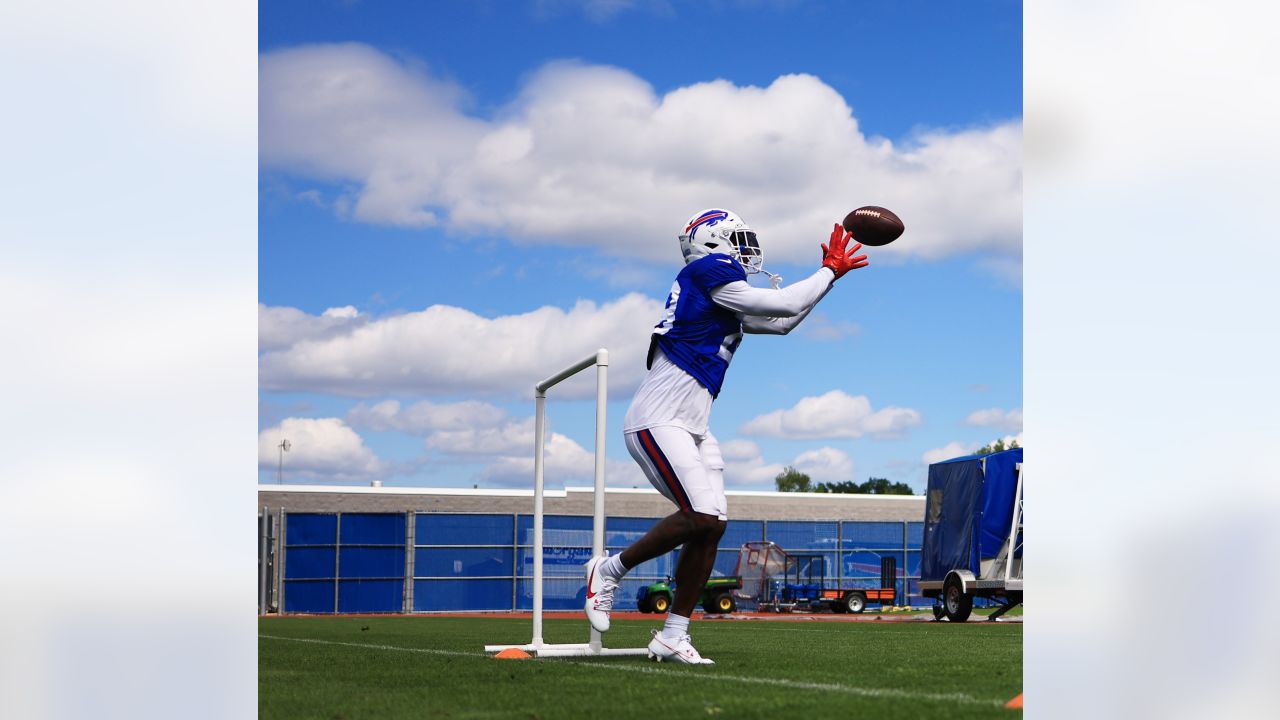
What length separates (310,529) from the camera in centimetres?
3080

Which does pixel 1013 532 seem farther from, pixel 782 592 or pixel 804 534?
pixel 804 534

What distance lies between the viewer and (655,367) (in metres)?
6.14

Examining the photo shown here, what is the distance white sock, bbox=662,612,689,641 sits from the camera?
5.87m

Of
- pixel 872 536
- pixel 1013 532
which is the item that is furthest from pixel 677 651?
pixel 872 536

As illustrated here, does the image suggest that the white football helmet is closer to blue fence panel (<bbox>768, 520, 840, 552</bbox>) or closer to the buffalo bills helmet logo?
the buffalo bills helmet logo

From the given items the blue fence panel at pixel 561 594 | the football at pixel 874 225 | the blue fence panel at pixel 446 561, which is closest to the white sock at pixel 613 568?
the football at pixel 874 225

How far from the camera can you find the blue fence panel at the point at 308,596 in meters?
30.3

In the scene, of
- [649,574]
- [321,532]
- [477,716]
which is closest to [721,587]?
[649,574]

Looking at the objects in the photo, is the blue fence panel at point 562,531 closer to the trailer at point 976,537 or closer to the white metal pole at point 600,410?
the trailer at point 976,537

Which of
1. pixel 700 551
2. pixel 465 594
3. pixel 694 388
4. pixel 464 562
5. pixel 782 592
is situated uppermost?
pixel 694 388

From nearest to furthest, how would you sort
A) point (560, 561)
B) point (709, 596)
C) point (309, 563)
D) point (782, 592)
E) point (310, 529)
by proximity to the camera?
point (709, 596) < point (782, 592) < point (309, 563) < point (310, 529) < point (560, 561)

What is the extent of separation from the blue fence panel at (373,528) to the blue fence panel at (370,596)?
1.00m

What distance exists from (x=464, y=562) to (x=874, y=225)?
2618 cm
